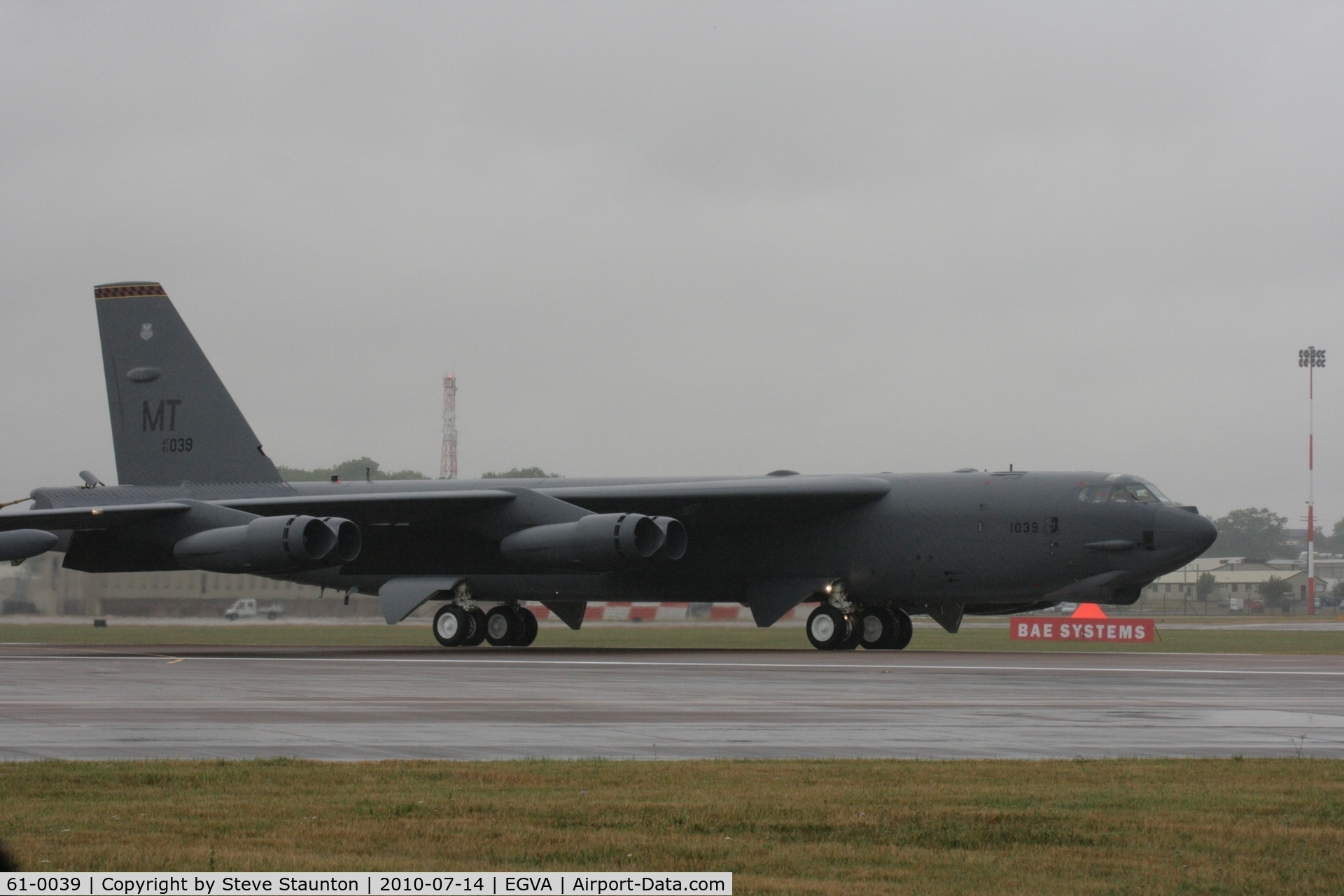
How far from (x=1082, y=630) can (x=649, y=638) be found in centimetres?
1037

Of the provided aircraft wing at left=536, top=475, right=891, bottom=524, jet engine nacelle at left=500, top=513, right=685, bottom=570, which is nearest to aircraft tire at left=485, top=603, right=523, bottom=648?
aircraft wing at left=536, top=475, right=891, bottom=524

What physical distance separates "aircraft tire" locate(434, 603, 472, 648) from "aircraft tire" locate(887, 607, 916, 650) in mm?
8054

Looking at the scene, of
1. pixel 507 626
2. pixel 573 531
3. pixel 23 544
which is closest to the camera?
pixel 573 531

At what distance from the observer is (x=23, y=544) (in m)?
28.8

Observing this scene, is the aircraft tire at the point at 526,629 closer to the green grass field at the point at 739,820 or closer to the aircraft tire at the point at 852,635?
the aircraft tire at the point at 852,635

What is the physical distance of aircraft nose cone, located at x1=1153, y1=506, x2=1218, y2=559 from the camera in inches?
1005

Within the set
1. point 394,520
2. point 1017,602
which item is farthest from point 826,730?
point 394,520

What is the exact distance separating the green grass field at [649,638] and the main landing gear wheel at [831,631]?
2.16 ft

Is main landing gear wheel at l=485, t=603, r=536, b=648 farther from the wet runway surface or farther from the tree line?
the tree line

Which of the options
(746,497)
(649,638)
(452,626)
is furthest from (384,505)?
(649,638)

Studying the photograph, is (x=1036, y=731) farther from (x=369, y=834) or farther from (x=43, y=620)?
(x=43, y=620)

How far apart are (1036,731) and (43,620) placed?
28734 mm

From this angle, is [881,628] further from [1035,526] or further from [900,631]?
[1035,526]

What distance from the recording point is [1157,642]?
34.7 m
